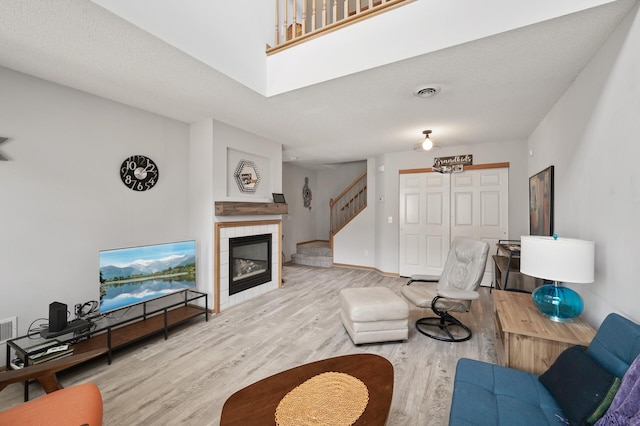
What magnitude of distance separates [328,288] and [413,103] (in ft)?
10.5

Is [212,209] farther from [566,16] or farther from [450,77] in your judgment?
[566,16]

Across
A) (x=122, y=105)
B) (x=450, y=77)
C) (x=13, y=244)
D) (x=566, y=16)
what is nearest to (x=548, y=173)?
(x=450, y=77)

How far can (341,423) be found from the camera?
123cm

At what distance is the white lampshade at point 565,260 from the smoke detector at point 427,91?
1579mm

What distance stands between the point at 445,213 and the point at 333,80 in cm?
371

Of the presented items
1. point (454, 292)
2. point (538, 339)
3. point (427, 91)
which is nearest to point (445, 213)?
point (454, 292)

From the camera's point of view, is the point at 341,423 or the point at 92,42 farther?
the point at 92,42

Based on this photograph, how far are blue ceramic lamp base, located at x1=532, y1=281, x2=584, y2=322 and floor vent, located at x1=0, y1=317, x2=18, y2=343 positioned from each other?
422 cm

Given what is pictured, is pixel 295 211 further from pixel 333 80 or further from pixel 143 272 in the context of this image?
pixel 333 80

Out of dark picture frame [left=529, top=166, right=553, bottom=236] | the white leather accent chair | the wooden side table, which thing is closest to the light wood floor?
the white leather accent chair

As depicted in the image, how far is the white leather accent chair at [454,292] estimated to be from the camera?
9.23 feet

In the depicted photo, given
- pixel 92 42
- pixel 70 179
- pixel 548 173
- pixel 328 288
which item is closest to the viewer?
pixel 92 42

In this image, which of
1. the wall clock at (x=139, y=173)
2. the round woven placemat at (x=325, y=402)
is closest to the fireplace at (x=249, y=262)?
the wall clock at (x=139, y=173)

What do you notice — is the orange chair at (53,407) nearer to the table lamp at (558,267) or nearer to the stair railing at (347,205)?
the table lamp at (558,267)
